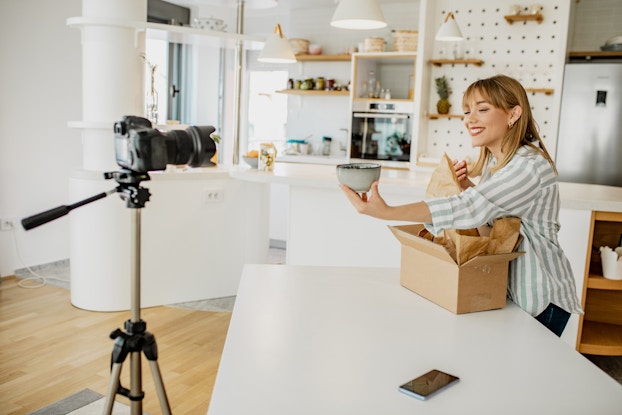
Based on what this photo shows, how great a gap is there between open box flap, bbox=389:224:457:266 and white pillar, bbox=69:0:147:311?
2.35m

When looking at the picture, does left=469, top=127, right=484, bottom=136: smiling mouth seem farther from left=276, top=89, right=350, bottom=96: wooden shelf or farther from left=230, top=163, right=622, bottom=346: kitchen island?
left=276, top=89, right=350, bottom=96: wooden shelf

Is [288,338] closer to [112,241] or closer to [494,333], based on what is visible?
[494,333]

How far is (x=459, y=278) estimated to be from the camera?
141 cm

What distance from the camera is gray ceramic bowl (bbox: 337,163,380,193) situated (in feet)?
4.99

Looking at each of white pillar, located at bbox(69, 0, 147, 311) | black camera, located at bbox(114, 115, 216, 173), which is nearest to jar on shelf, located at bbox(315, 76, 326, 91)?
white pillar, located at bbox(69, 0, 147, 311)

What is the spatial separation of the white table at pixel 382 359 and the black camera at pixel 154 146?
378 millimetres

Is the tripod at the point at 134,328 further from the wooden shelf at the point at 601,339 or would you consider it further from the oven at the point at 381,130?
the oven at the point at 381,130

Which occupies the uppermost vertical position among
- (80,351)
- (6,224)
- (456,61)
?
(456,61)

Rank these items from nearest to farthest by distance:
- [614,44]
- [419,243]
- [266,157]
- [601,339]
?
[419,243] → [601,339] → [266,157] → [614,44]

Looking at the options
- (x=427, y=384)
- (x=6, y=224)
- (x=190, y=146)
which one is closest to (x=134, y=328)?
(x=190, y=146)

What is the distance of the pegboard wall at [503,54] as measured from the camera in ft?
16.5

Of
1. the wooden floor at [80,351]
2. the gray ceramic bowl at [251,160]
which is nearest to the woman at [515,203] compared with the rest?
the wooden floor at [80,351]

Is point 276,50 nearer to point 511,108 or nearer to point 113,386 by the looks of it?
point 511,108

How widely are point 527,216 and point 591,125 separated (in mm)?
3717
